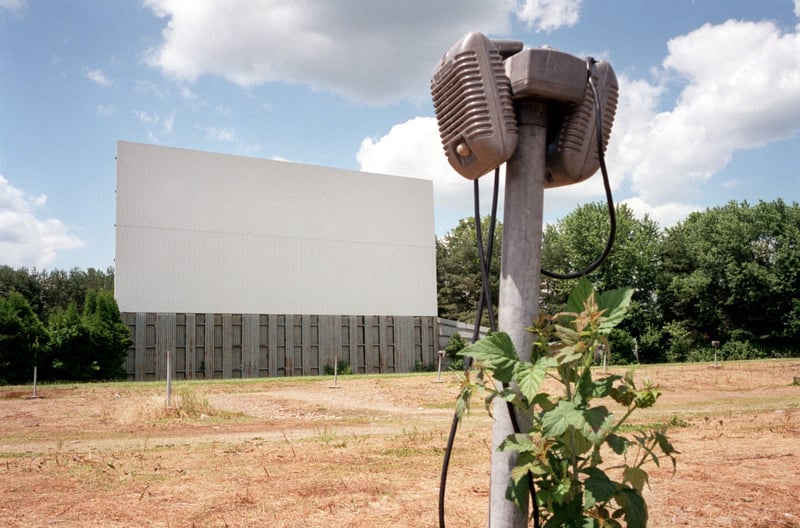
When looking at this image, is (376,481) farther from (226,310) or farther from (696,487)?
(226,310)

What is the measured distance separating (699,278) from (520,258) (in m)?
43.2

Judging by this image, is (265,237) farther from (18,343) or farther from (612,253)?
(612,253)

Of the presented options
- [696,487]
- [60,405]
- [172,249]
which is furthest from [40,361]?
[696,487]

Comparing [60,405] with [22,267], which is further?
[22,267]

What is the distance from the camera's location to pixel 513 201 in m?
2.77

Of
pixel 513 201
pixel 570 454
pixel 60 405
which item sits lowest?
pixel 60 405

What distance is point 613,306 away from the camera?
8.68ft

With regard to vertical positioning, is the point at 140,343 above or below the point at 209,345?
above

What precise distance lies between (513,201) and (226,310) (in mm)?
28669

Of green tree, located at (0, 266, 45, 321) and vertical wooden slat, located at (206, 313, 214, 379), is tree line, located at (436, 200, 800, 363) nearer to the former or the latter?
vertical wooden slat, located at (206, 313, 214, 379)

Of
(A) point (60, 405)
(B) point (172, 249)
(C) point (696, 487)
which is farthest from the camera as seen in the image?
(B) point (172, 249)

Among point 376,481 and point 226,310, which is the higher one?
point 226,310

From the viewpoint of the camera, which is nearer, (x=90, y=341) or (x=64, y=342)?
(x=64, y=342)

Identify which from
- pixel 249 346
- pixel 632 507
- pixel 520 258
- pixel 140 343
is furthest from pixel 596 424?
pixel 249 346
